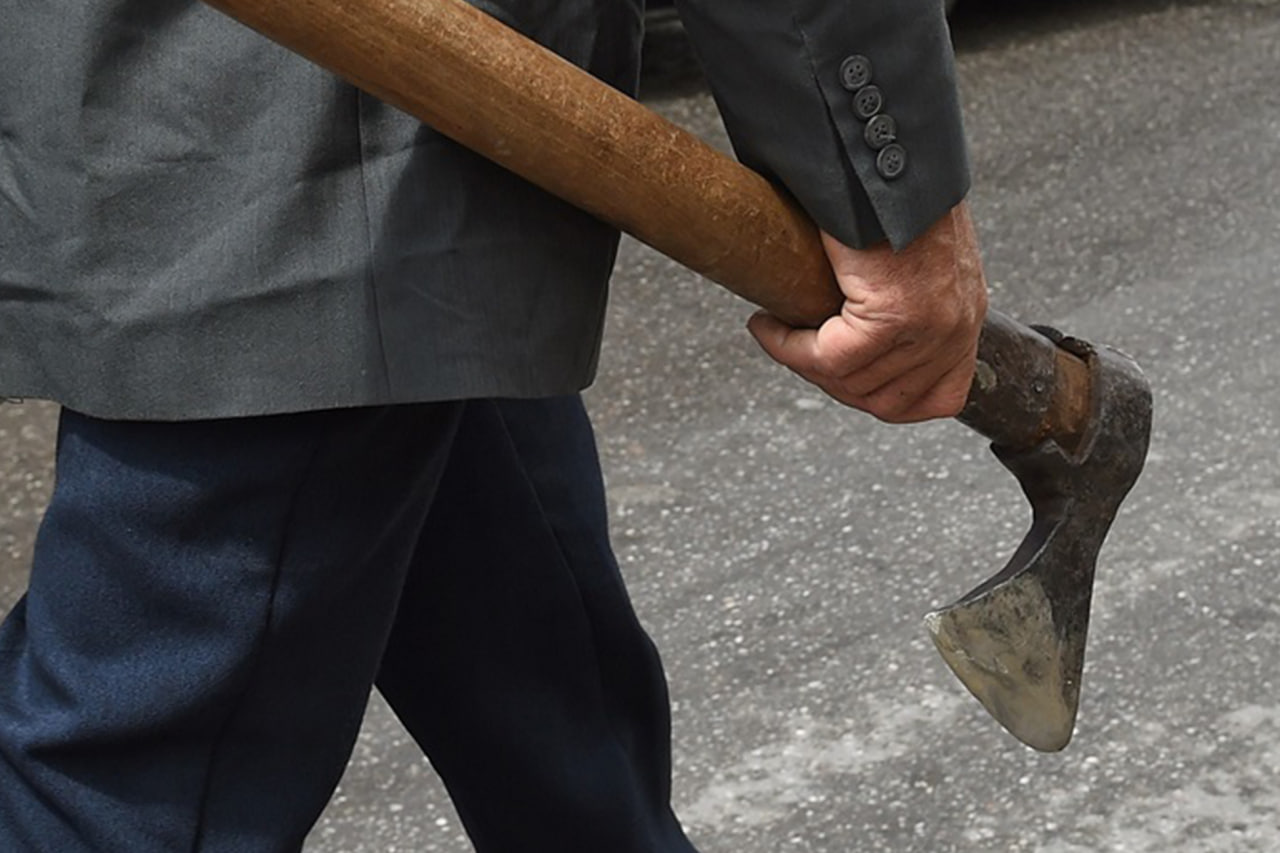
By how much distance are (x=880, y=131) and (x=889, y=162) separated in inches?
0.9

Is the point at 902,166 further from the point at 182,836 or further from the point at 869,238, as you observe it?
the point at 182,836

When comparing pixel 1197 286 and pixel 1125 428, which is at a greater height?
pixel 1125 428

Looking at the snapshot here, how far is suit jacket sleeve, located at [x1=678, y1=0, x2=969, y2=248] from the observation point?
1656mm

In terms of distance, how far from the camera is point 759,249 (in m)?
1.75

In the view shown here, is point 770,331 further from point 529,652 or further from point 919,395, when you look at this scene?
point 529,652

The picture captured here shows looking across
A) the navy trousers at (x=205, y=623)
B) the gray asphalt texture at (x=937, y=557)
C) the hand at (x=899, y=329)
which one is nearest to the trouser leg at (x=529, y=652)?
the navy trousers at (x=205, y=623)

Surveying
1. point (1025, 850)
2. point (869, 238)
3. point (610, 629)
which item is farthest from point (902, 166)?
point (1025, 850)

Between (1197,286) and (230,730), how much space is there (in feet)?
10.8

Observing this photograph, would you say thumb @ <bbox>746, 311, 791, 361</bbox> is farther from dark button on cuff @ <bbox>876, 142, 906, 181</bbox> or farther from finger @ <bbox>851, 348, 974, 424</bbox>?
dark button on cuff @ <bbox>876, 142, 906, 181</bbox>

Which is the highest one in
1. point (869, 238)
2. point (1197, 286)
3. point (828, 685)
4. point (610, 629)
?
point (869, 238)

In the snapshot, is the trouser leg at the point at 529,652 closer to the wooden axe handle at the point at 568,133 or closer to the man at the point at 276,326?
the man at the point at 276,326

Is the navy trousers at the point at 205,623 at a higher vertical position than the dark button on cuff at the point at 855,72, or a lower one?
lower

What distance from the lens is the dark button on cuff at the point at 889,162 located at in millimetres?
1702

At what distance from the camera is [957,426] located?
4.12 metres
